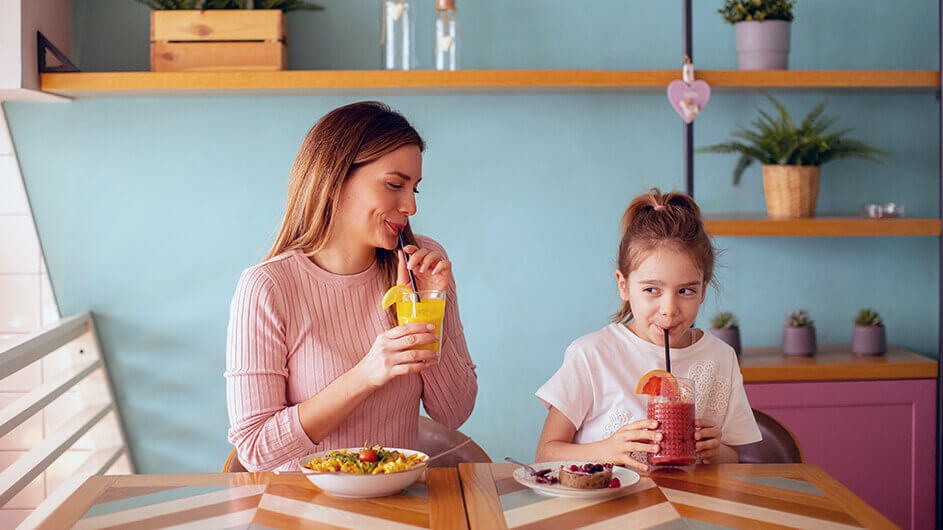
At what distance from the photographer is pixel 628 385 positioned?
165cm

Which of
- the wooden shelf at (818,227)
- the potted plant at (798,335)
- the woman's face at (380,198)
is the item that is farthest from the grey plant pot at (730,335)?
the woman's face at (380,198)

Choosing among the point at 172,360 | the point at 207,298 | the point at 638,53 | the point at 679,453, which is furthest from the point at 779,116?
the point at 172,360

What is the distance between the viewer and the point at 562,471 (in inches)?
49.1

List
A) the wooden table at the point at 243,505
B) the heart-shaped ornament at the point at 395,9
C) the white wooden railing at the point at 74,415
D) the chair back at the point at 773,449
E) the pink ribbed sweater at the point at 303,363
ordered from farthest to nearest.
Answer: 1. the heart-shaped ornament at the point at 395,9
2. the white wooden railing at the point at 74,415
3. the chair back at the point at 773,449
4. the pink ribbed sweater at the point at 303,363
5. the wooden table at the point at 243,505

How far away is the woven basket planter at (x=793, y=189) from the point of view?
2.45 m

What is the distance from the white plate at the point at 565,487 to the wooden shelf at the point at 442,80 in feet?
4.27

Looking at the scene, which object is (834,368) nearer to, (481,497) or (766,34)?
(766,34)

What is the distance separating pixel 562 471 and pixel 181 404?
5.85ft

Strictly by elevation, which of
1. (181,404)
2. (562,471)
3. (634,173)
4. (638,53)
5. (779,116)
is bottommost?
(181,404)

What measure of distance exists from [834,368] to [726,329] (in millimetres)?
310

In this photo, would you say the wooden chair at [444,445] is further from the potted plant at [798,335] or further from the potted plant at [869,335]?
the potted plant at [869,335]

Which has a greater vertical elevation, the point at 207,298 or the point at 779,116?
the point at 779,116

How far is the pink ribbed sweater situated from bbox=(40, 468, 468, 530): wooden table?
0.45ft

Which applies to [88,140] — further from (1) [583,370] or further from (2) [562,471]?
(2) [562,471]
